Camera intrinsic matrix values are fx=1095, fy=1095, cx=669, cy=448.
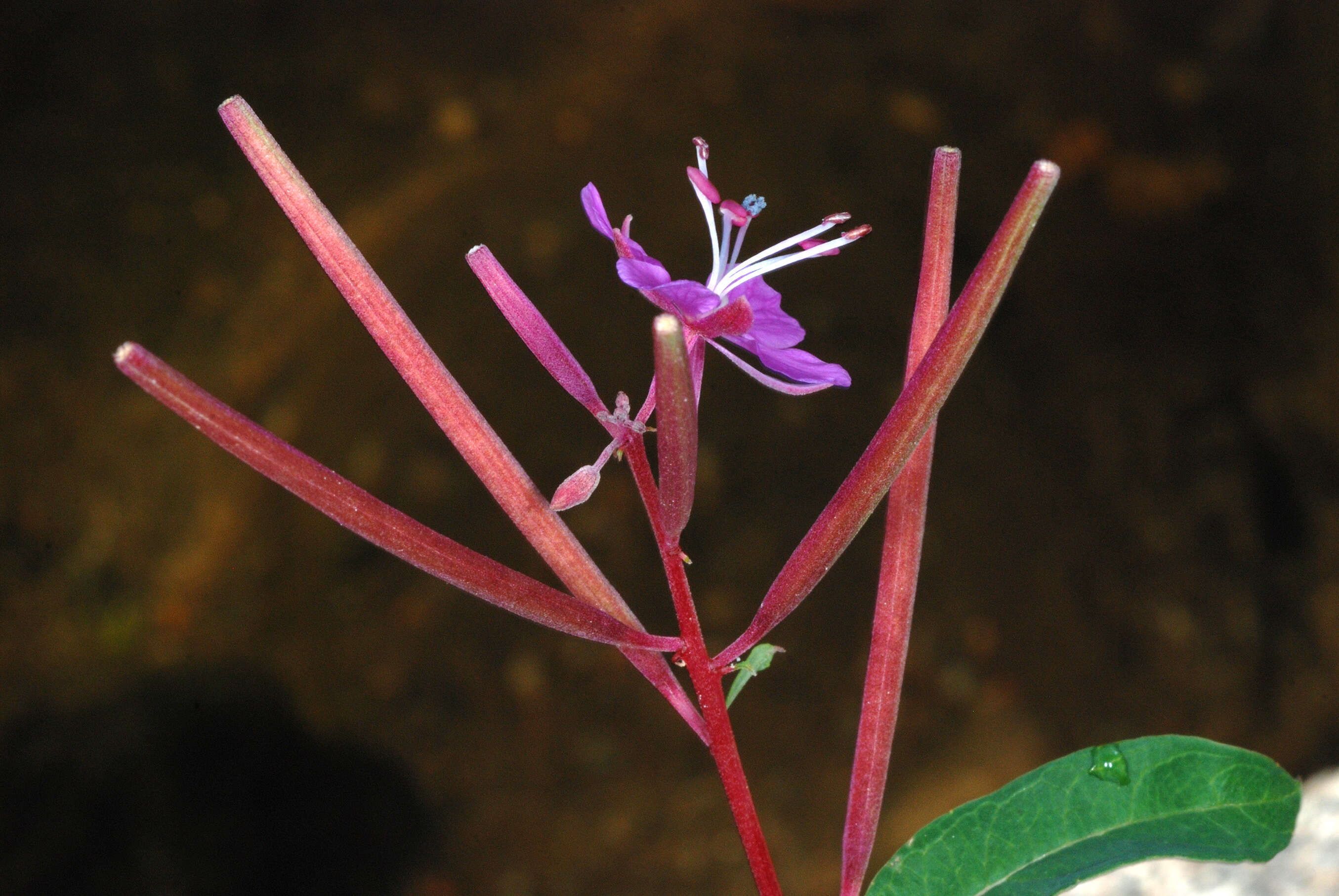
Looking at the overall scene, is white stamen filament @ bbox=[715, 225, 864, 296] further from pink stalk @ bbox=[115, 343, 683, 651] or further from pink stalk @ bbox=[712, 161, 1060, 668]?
pink stalk @ bbox=[115, 343, 683, 651]

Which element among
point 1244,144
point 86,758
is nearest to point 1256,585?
point 1244,144

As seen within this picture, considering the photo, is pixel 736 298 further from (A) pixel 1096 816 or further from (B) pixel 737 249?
(A) pixel 1096 816

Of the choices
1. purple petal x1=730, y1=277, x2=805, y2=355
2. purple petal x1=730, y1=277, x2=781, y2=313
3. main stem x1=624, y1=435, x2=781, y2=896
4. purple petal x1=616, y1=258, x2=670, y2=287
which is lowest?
main stem x1=624, y1=435, x2=781, y2=896

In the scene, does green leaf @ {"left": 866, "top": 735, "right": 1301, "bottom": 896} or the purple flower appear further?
green leaf @ {"left": 866, "top": 735, "right": 1301, "bottom": 896}

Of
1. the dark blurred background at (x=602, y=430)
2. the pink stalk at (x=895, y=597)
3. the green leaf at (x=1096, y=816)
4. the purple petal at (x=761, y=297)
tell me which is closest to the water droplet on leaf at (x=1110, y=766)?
the green leaf at (x=1096, y=816)

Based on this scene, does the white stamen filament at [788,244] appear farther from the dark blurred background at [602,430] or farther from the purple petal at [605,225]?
the dark blurred background at [602,430]

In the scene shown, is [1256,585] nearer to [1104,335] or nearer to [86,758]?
[1104,335]

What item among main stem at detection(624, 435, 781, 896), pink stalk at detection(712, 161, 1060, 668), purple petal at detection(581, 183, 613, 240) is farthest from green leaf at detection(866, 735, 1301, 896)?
purple petal at detection(581, 183, 613, 240)
